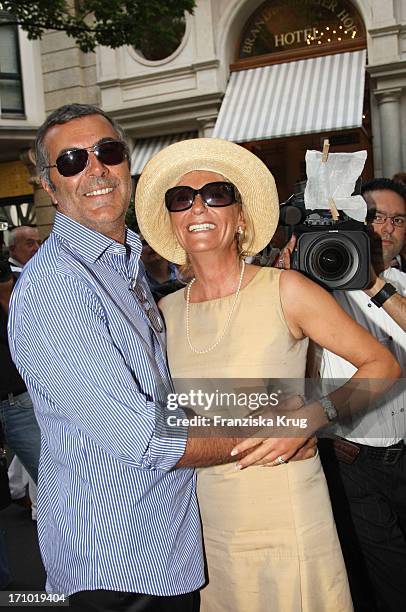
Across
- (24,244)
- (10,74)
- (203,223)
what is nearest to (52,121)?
(203,223)

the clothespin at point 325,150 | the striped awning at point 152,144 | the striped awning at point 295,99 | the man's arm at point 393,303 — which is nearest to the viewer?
the clothespin at point 325,150

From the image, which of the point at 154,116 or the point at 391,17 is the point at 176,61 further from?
the point at 391,17

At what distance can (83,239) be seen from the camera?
1510 mm

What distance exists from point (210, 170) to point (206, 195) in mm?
101

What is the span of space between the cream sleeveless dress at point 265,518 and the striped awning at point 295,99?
251 inches

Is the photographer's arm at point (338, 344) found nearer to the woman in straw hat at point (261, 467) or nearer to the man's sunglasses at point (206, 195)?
the woman in straw hat at point (261, 467)

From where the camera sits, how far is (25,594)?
1867 millimetres

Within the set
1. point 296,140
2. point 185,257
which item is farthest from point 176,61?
point 185,257

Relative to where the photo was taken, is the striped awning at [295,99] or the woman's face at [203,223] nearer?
the woman's face at [203,223]

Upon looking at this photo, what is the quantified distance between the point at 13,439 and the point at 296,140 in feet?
19.5

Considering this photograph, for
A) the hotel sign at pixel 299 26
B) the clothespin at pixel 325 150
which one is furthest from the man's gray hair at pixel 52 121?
the hotel sign at pixel 299 26

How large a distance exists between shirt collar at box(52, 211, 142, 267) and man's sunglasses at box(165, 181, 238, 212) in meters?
0.28

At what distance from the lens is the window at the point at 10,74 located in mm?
11312

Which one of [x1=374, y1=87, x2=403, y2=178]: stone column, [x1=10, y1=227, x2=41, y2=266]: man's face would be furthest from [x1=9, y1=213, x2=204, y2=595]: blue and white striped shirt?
[x1=374, y1=87, x2=403, y2=178]: stone column
